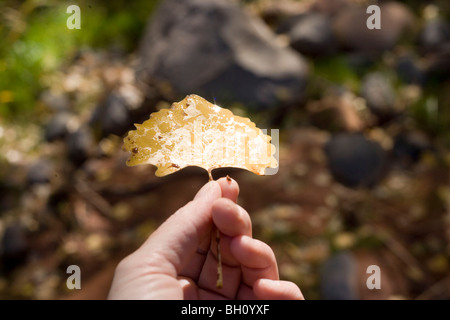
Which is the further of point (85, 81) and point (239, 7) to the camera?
point (85, 81)

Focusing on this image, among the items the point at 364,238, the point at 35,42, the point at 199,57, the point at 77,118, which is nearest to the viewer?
the point at 364,238

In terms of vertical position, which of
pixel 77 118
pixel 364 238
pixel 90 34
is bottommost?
pixel 364 238

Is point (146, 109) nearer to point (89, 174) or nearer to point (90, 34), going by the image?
point (89, 174)

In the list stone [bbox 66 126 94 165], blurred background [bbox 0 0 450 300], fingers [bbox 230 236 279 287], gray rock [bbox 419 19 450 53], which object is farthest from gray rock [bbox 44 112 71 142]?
gray rock [bbox 419 19 450 53]

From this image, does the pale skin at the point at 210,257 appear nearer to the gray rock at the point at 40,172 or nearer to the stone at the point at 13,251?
the stone at the point at 13,251

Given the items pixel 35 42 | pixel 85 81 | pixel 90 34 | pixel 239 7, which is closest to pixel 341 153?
pixel 239 7

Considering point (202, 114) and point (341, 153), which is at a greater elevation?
point (341, 153)
